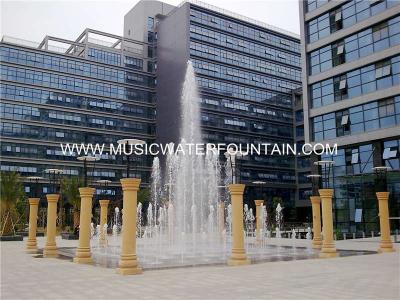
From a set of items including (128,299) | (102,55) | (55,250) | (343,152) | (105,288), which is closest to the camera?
(128,299)

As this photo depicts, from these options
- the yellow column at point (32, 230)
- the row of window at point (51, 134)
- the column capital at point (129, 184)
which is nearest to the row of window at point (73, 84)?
the row of window at point (51, 134)

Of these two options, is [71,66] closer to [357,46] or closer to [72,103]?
[72,103]

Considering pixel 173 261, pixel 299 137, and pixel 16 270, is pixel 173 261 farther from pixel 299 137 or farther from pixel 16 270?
pixel 299 137

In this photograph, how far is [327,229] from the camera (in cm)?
1759

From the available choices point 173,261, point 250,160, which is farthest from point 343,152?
point 250,160

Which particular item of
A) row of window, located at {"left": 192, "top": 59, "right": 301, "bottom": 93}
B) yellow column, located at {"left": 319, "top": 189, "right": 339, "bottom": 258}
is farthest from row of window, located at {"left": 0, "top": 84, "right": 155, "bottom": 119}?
yellow column, located at {"left": 319, "top": 189, "right": 339, "bottom": 258}

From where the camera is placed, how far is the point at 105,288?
31.8ft

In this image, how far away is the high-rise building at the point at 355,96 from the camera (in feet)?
101

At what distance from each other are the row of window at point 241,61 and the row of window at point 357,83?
31.3 m

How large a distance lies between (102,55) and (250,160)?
28.0 metres

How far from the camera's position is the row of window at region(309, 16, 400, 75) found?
31.0m

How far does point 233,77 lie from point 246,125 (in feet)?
25.9

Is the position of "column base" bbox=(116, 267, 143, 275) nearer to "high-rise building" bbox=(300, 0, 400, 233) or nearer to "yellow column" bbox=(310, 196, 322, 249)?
"yellow column" bbox=(310, 196, 322, 249)

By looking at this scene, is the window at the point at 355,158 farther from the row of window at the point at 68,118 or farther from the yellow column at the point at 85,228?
the row of window at the point at 68,118
